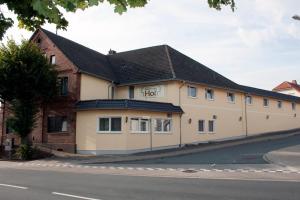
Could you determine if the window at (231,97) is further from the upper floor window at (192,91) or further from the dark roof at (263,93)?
the upper floor window at (192,91)

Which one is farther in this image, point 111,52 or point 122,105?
point 111,52

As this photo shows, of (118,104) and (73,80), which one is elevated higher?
(73,80)

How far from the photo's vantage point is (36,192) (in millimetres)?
12234

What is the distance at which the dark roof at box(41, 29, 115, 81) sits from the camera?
107 ft

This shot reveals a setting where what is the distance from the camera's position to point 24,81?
1109 inches

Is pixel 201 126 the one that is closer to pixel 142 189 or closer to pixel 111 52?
pixel 111 52

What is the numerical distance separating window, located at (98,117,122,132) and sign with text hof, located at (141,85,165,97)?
558cm

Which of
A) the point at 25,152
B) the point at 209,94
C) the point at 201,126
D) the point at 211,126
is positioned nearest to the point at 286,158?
the point at 201,126

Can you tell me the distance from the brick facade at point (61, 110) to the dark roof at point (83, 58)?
0.52 meters

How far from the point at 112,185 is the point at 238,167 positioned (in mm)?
7956

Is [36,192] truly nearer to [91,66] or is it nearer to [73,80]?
[73,80]

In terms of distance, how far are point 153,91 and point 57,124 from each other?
27.1ft

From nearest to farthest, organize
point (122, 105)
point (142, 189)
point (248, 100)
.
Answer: point (142, 189) < point (122, 105) < point (248, 100)

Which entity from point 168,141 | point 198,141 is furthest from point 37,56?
point 198,141
